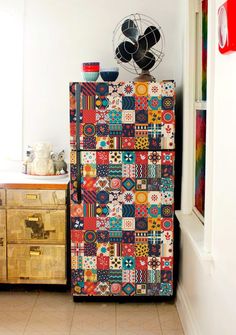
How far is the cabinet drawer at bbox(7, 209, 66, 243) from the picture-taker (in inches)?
155

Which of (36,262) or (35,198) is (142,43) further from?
(36,262)

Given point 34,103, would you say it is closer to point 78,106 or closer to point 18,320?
point 78,106

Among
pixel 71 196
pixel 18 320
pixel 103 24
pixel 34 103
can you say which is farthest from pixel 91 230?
pixel 103 24

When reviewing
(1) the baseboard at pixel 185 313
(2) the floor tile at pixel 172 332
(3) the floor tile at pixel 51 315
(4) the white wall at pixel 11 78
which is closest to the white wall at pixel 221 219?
(1) the baseboard at pixel 185 313

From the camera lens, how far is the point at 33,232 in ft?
13.0

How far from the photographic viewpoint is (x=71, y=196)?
12.4 feet

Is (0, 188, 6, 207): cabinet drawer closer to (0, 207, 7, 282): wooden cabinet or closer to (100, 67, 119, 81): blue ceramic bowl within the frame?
(0, 207, 7, 282): wooden cabinet

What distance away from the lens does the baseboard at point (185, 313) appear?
3217mm

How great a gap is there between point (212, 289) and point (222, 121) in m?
0.84

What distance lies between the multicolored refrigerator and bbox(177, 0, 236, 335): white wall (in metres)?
0.76

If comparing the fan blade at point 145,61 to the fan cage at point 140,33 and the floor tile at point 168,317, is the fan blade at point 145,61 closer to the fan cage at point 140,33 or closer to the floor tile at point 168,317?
the fan cage at point 140,33

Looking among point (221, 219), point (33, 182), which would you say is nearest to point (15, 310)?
point (33, 182)

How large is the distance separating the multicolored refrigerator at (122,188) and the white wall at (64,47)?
64 cm

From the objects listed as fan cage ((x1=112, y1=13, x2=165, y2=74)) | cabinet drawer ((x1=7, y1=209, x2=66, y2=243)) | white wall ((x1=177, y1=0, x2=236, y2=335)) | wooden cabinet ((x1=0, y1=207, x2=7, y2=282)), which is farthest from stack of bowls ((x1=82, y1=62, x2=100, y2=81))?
white wall ((x1=177, y1=0, x2=236, y2=335))
